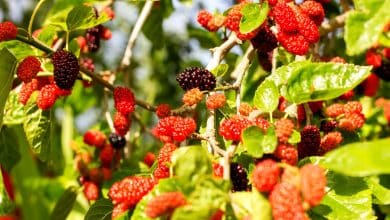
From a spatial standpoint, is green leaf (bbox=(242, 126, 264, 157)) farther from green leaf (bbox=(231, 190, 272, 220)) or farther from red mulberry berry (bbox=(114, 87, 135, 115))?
red mulberry berry (bbox=(114, 87, 135, 115))

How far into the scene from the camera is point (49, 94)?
62.9 inches

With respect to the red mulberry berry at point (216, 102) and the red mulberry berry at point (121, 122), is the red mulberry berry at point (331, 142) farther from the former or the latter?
the red mulberry berry at point (121, 122)

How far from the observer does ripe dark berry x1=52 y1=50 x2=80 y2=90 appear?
1426 millimetres

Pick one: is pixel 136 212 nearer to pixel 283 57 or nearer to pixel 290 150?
pixel 290 150

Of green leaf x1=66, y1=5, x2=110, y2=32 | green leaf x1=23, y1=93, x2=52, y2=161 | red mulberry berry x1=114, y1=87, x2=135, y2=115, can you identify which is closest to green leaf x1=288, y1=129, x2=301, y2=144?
red mulberry berry x1=114, y1=87, x2=135, y2=115

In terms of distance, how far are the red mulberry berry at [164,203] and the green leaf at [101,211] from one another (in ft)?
1.31

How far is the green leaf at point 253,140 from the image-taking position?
3.33 feet

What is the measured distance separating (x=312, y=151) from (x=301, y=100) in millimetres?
147

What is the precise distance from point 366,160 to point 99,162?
1474mm

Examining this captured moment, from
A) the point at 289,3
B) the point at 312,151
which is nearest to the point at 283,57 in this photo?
the point at 289,3

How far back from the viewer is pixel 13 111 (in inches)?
71.5

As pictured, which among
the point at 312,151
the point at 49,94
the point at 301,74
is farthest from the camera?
the point at 49,94

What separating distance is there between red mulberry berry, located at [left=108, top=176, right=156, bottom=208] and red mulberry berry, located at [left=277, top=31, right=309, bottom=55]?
48 cm

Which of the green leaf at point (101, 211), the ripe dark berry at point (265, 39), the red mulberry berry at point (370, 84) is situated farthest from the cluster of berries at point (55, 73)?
the red mulberry berry at point (370, 84)
